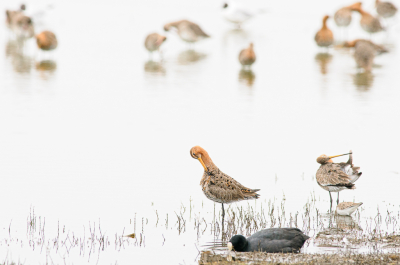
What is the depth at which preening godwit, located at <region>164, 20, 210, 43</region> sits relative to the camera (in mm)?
24797

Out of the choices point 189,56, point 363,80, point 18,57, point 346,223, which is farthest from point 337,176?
point 189,56

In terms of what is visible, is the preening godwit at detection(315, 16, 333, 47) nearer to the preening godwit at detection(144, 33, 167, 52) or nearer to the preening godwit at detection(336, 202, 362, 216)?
the preening godwit at detection(144, 33, 167, 52)

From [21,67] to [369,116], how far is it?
10602 mm

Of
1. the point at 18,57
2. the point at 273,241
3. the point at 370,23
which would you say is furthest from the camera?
the point at 370,23

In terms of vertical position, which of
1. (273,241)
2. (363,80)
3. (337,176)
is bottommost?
(273,241)

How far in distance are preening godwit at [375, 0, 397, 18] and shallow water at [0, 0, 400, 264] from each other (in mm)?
5361

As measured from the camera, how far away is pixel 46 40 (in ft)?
68.2

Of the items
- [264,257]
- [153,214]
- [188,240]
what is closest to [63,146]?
[153,214]

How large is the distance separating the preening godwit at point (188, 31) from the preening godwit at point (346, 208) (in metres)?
18.2

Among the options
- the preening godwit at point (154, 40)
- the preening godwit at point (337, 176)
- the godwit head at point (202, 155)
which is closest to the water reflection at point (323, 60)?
the preening godwit at point (154, 40)

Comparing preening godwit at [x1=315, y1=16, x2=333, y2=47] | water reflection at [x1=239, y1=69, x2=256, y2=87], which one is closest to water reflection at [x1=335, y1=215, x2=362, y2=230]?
water reflection at [x1=239, y1=69, x2=256, y2=87]

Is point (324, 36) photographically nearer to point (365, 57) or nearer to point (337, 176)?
point (365, 57)

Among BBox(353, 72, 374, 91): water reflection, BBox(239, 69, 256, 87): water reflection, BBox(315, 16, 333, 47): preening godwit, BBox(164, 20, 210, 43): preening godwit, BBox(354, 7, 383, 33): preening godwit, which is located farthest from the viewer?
BBox(354, 7, 383, 33): preening godwit

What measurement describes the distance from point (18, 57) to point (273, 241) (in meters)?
16.8
